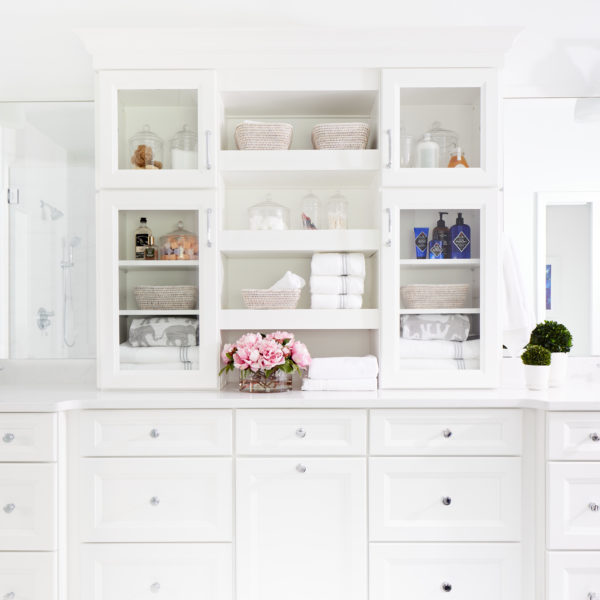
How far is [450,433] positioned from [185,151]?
1387 mm

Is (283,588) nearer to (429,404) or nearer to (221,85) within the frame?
(429,404)

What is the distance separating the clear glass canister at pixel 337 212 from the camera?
2.34m

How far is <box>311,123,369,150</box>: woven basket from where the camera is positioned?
2252 mm

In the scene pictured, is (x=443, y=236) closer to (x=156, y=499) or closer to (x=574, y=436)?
(x=574, y=436)

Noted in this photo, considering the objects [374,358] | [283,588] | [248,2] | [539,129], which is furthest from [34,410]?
[539,129]

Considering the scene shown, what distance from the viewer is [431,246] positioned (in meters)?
2.21

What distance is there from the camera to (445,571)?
2.00 metres

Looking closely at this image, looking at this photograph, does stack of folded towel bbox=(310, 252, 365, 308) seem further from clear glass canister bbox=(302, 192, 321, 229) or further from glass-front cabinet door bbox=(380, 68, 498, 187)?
glass-front cabinet door bbox=(380, 68, 498, 187)

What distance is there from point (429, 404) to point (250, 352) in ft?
2.10

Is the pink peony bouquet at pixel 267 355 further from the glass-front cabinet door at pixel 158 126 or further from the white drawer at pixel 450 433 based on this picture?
the glass-front cabinet door at pixel 158 126

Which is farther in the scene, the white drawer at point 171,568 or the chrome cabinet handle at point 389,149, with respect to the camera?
the chrome cabinet handle at point 389,149

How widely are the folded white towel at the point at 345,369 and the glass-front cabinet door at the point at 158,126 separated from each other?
30.6 inches

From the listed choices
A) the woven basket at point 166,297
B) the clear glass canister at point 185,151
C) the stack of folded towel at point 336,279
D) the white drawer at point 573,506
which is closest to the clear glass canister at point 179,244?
the woven basket at point 166,297

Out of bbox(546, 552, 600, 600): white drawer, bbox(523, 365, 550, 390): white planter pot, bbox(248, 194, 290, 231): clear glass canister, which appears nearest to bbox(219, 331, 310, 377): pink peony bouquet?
bbox(248, 194, 290, 231): clear glass canister
